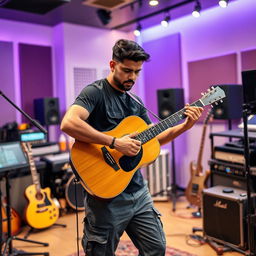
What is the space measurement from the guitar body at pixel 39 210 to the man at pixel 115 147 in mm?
2115

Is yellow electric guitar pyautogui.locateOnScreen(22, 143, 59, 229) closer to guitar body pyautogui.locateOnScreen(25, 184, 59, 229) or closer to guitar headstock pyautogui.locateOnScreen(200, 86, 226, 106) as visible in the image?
guitar body pyautogui.locateOnScreen(25, 184, 59, 229)

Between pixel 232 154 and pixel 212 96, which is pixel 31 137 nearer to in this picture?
pixel 232 154

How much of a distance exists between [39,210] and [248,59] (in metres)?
3.09

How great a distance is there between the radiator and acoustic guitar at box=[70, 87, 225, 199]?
114 inches

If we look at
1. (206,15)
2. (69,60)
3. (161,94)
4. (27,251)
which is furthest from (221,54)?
(27,251)

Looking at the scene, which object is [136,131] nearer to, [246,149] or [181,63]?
[246,149]

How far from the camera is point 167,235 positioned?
3.51 meters

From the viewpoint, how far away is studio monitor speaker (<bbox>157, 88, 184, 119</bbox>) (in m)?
4.50

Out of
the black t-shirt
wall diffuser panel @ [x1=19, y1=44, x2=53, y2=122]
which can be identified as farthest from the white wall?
the black t-shirt

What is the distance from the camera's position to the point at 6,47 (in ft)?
15.8

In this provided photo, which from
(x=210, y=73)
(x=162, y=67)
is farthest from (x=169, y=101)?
(x=162, y=67)

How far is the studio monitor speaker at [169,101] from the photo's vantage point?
14.8 ft

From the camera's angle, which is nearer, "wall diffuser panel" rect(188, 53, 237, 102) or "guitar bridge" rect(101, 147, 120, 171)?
"guitar bridge" rect(101, 147, 120, 171)

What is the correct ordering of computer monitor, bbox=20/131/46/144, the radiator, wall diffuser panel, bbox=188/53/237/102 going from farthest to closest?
the radiator
wall diffuser panel, bbox=188/53/237/102
computer monitor, bbox=20/131/46/144
